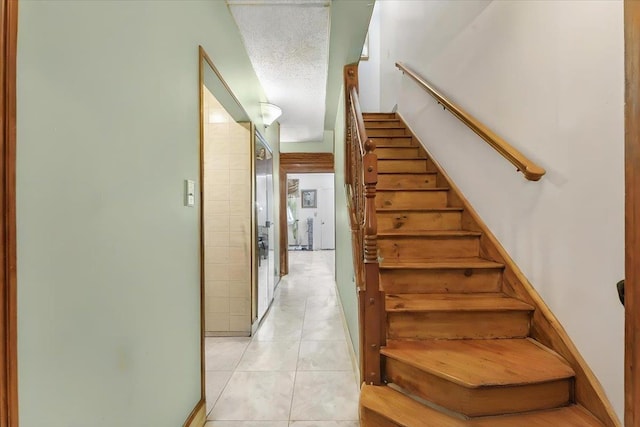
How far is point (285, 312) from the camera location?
3457 mm

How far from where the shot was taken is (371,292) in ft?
4.91

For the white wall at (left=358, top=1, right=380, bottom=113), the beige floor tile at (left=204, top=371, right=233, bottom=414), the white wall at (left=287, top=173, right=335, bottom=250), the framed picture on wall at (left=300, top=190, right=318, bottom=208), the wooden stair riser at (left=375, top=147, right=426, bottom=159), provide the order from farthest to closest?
the framed picture on wall at (left=300, top=190, right=318, bottom=208)
the white wall at (left=287, top=173, right=335, bottom=250)
the white wall at (left=358, top=1, right=380, bottom=113)
the wooden stair riser at (left=375, top=147, right=426, bottom=159)
the beige floor tile at (left=204, top=371, right=233, bottom=414)

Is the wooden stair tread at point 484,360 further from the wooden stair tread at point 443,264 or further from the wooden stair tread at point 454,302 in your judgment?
the wooden stair tread at point 443,264

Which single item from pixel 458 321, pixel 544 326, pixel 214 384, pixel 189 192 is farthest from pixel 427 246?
pixel 214 384

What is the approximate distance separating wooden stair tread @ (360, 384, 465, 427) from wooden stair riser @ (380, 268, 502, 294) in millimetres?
592

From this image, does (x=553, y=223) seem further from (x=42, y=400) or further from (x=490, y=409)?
(x=42, y=400)

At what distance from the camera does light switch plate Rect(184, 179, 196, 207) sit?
1.37m

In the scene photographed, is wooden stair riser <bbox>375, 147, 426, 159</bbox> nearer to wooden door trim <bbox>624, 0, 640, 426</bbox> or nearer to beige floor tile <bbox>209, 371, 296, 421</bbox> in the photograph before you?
beige floor tile <bbox>209, 371, 296, 421</bbox>

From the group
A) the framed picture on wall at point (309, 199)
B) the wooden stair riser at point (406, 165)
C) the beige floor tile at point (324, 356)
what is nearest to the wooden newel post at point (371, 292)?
the beige floor tile at point (324, 356)

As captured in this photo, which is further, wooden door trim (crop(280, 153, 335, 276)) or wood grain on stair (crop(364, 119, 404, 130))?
wooden door trim (crop(280, 153, 335, 276))

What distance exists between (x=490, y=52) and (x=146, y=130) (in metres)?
2.21

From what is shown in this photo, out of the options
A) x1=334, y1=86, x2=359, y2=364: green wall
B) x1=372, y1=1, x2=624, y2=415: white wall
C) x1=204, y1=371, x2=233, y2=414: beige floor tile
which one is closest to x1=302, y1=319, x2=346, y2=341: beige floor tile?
x1=334, y1=86, x2=359, y2=364: green wall

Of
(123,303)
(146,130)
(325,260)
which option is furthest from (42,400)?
(325,260)

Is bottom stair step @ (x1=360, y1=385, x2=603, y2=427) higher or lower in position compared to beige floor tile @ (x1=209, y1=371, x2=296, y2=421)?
higher
